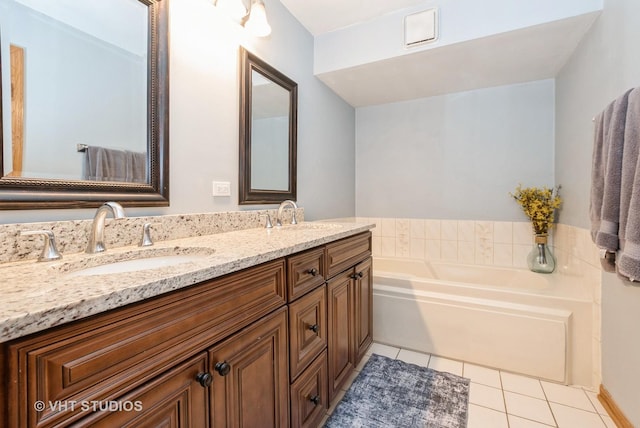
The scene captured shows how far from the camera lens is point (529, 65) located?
7.05 feet

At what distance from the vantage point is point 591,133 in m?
1.69

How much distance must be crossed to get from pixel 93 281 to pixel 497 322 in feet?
6.85

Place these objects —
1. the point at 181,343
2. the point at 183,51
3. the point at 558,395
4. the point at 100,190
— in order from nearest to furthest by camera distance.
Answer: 1. the point at 181,343
2. the point at 100,190
3. the point at 183,51
4. the point at 558,395

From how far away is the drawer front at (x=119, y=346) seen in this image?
44cm

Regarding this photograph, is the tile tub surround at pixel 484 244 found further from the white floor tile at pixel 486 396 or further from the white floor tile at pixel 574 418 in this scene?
the white floor tile at pixel 486 396

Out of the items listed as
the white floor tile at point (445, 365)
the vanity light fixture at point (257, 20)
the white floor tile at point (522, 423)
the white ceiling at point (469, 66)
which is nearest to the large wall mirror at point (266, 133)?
the vanity light fixture at point (257, 20)

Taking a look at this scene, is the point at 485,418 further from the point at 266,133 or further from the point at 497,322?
the point at 266,133

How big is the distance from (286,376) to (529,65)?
2.62m

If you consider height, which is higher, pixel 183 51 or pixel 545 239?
pixel 183 51

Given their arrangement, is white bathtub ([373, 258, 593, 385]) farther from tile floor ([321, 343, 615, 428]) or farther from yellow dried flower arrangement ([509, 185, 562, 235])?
yellow dried flower arrangement ([509, 185, 562, 235])

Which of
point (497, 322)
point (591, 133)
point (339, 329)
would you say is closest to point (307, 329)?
point (339, 329)

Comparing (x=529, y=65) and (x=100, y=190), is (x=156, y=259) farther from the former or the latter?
(x=529, y=65)

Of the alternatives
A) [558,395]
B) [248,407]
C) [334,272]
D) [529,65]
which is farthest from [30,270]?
[529,65]

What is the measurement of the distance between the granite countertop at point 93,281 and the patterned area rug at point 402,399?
0.99m
